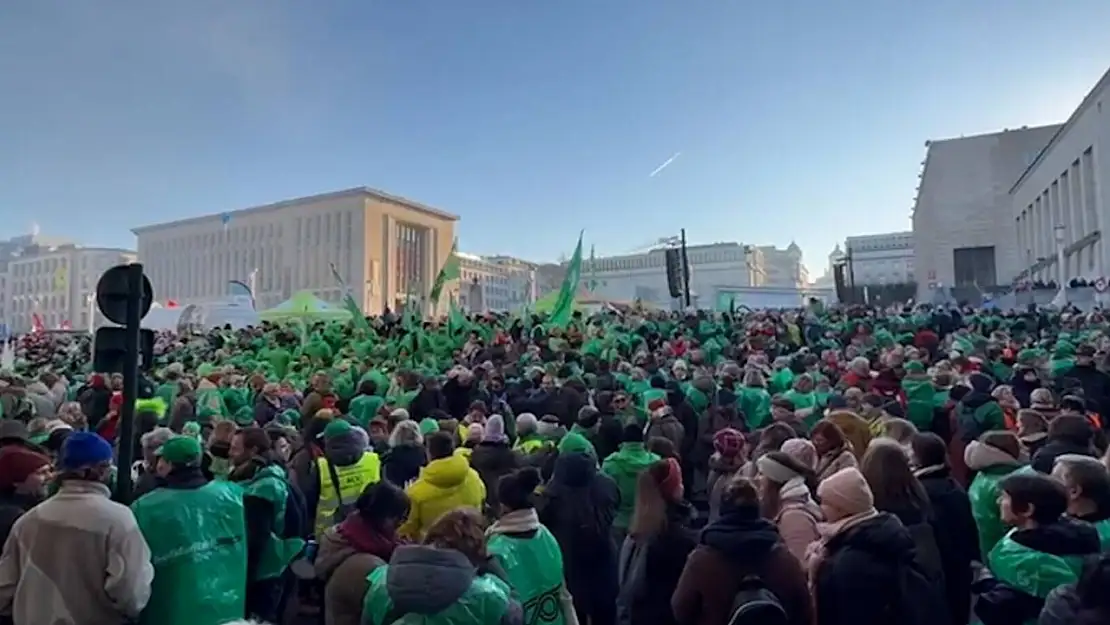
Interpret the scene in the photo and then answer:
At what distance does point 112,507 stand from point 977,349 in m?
12.4

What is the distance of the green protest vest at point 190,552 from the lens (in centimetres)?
358

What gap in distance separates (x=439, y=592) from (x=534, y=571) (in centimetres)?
105

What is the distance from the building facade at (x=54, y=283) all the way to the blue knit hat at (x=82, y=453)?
106 metres

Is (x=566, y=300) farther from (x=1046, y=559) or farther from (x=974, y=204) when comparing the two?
(x=974, y=204)

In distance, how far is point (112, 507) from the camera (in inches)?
133

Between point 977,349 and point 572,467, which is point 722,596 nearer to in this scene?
point 572,467

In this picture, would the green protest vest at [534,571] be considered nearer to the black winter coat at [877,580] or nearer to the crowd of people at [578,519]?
the crowd of people at [578,519]

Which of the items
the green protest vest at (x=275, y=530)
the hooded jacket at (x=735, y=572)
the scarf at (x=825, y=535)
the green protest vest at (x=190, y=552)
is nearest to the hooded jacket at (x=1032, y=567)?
the scarf at (x=825, y=535)

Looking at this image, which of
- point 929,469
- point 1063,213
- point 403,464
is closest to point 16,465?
point 403,464

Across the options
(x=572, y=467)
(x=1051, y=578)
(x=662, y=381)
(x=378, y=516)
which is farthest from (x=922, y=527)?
(x=662, y=381)

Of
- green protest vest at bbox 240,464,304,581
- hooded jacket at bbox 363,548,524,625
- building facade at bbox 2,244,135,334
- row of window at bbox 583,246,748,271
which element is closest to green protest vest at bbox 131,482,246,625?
green protest vest at bbox 240,464,304,581

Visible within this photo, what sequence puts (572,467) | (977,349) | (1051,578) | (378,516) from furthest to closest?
(977,349), (572,467), (378,516), (1051,578)

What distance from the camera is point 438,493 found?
4.39 meters

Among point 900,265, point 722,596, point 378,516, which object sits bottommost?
point 722,596
